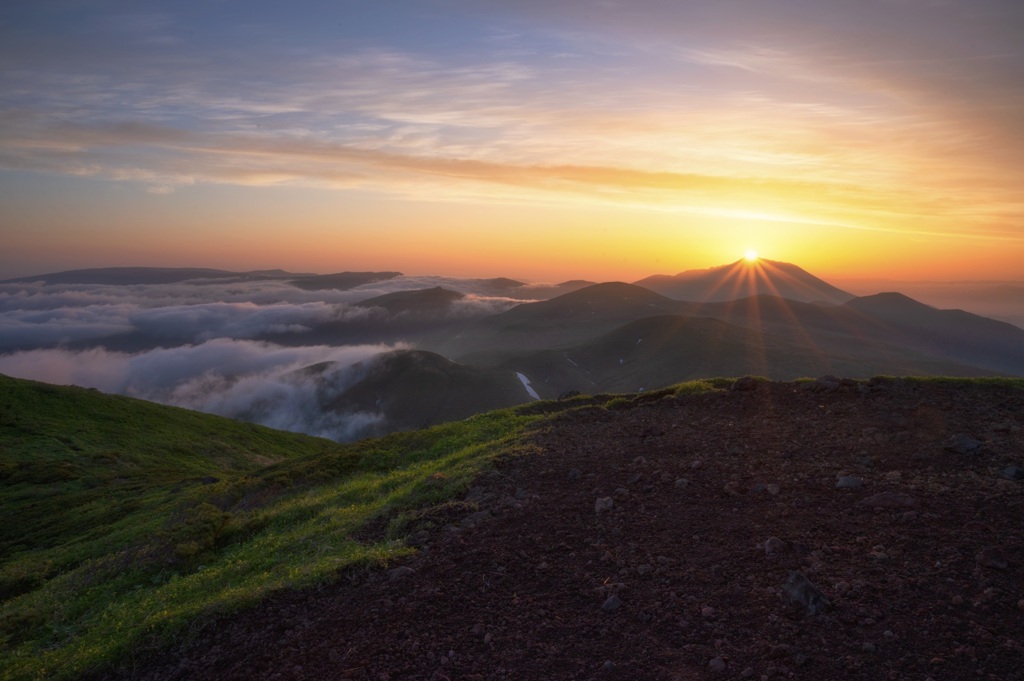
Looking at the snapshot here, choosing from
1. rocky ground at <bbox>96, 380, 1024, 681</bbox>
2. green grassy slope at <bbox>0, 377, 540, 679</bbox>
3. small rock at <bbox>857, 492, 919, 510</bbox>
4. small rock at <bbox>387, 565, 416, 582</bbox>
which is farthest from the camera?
green grassy slope at <bbox>0, 377, 540, 679</bbox>

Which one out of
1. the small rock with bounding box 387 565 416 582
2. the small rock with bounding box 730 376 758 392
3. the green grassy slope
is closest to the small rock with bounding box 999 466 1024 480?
the small rock with bounding box 730 376 758 392

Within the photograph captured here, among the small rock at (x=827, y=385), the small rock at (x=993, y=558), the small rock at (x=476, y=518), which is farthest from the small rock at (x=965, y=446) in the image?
the small rock at (x=476, y=518)

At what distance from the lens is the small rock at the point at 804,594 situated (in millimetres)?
7516

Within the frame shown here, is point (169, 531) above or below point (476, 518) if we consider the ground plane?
below

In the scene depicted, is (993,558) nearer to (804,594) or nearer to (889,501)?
(889,501)

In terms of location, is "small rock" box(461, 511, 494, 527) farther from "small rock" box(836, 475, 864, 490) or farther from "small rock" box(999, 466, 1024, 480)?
"small rock" box(999, 466, 1024, 480)

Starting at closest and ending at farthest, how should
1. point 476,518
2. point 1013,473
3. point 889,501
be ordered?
point 889,501, point 1013,473, point 476,518

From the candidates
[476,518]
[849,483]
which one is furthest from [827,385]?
[476,518]

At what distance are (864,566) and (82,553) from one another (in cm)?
2151

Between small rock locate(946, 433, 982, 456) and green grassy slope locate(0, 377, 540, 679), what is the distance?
9.28 m

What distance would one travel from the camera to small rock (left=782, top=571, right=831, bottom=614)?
752cm

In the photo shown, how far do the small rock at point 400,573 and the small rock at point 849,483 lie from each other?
23.7 ft

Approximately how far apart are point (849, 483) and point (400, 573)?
24.8 feet

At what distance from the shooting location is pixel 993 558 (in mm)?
7938
